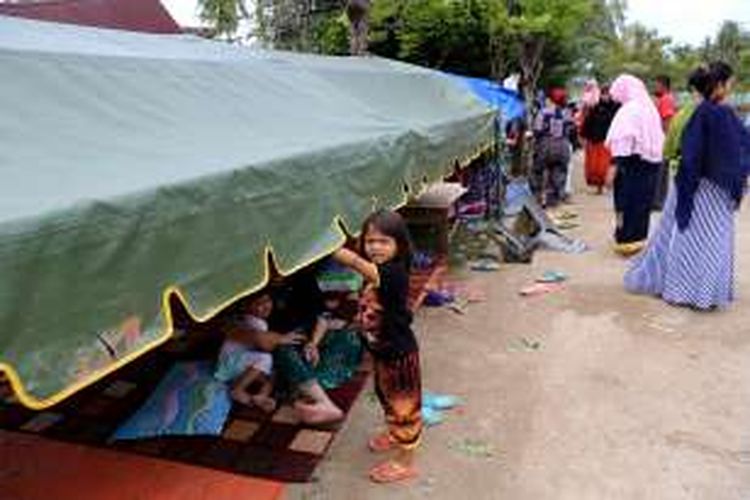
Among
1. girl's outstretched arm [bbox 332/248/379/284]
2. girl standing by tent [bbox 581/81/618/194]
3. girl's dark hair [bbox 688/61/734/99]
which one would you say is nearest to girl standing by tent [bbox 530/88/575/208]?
girl standing by tent [bbox 581/81/618/194]

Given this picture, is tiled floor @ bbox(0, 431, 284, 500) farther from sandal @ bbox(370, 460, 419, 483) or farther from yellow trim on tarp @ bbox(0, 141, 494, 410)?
yellow trim on tarp @ bbox(0, 141, 494, 410)

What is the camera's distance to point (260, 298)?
15.6 feet

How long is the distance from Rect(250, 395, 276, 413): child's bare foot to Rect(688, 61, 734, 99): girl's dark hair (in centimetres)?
432

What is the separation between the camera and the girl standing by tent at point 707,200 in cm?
658

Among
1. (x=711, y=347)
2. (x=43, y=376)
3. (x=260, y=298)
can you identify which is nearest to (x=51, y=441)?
(x=260, y=298)

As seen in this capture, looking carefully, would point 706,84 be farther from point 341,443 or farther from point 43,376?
point 43,376

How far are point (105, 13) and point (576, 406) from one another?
23.3ft

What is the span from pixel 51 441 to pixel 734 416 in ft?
12.3

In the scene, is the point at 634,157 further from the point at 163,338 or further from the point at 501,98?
the point at 163,338

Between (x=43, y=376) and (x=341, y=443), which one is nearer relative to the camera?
(x=43, y=376)

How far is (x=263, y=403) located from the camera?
4621 mm

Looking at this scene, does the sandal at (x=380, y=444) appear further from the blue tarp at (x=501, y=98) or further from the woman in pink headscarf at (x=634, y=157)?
the blue tarp at (x=501, y=98)

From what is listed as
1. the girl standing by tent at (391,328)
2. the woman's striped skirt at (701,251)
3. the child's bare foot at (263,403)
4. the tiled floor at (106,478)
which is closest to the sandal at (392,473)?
the girl standing by tent at (391,328)

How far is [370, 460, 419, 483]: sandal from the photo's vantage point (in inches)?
158
